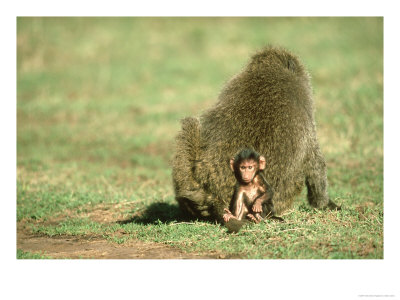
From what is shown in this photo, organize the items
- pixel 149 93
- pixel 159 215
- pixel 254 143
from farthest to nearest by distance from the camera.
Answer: pixel 149 93 < pixel 159 215 < pixel 254 143

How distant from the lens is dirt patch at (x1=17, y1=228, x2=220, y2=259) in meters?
5.55

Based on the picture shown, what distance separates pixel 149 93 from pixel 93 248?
879 centimetres

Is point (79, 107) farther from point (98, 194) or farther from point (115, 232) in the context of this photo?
point (115, 232)

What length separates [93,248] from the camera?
5.97m

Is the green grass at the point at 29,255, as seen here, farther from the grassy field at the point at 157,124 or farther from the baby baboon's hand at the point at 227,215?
the baby baboon's hand at the point at 227,215

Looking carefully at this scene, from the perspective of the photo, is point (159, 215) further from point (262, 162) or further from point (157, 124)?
point (157, 124)

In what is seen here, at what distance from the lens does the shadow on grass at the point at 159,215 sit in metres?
7.10

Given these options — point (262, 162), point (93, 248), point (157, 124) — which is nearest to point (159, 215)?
point (93, 248)

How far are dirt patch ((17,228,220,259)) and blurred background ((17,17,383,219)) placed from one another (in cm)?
144

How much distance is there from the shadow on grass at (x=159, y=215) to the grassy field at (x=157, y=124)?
3 cm

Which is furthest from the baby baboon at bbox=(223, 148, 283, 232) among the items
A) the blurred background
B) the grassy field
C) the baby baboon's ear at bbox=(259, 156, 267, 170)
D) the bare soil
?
the blurred background

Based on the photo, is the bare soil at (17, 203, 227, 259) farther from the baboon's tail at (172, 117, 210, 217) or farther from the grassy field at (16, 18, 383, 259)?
the baboon's tail at (172, 117, 210, 217)

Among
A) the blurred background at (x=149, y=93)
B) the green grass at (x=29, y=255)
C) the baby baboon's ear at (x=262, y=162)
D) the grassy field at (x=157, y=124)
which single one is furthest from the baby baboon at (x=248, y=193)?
the green grass at (x=29, y=255)
